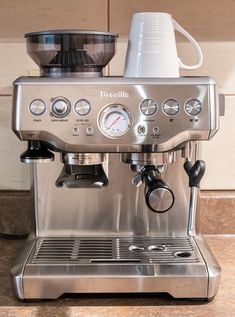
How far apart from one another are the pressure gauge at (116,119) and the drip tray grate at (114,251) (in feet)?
0.72

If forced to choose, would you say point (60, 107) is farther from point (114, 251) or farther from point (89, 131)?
point (114, 251)

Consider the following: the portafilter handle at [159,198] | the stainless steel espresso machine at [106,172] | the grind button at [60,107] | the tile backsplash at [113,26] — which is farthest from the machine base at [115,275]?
the tile backsplash at [113,26]

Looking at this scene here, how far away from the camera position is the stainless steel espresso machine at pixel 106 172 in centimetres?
71

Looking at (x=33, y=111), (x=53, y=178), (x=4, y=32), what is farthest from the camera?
(x=4, y=32)

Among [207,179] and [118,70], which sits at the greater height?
[118,70]

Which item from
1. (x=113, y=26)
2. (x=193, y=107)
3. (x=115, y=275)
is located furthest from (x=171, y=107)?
(x=113, y=26)

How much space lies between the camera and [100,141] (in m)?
0.71

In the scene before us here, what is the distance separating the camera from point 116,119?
0.71m

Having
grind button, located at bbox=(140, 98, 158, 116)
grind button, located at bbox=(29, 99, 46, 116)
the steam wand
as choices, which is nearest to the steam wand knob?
the steam wand

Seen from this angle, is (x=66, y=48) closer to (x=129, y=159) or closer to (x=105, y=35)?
(x=105, y=35)

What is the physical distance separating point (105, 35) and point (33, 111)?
17cm

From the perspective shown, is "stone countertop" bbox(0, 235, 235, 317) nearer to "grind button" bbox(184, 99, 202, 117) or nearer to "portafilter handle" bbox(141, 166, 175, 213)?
"portafilter handle" bbox(141, 166, 175, 213)

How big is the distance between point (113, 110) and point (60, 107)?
7 centimetres

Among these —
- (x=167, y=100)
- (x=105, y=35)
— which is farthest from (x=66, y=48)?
(x=167, y=100)
